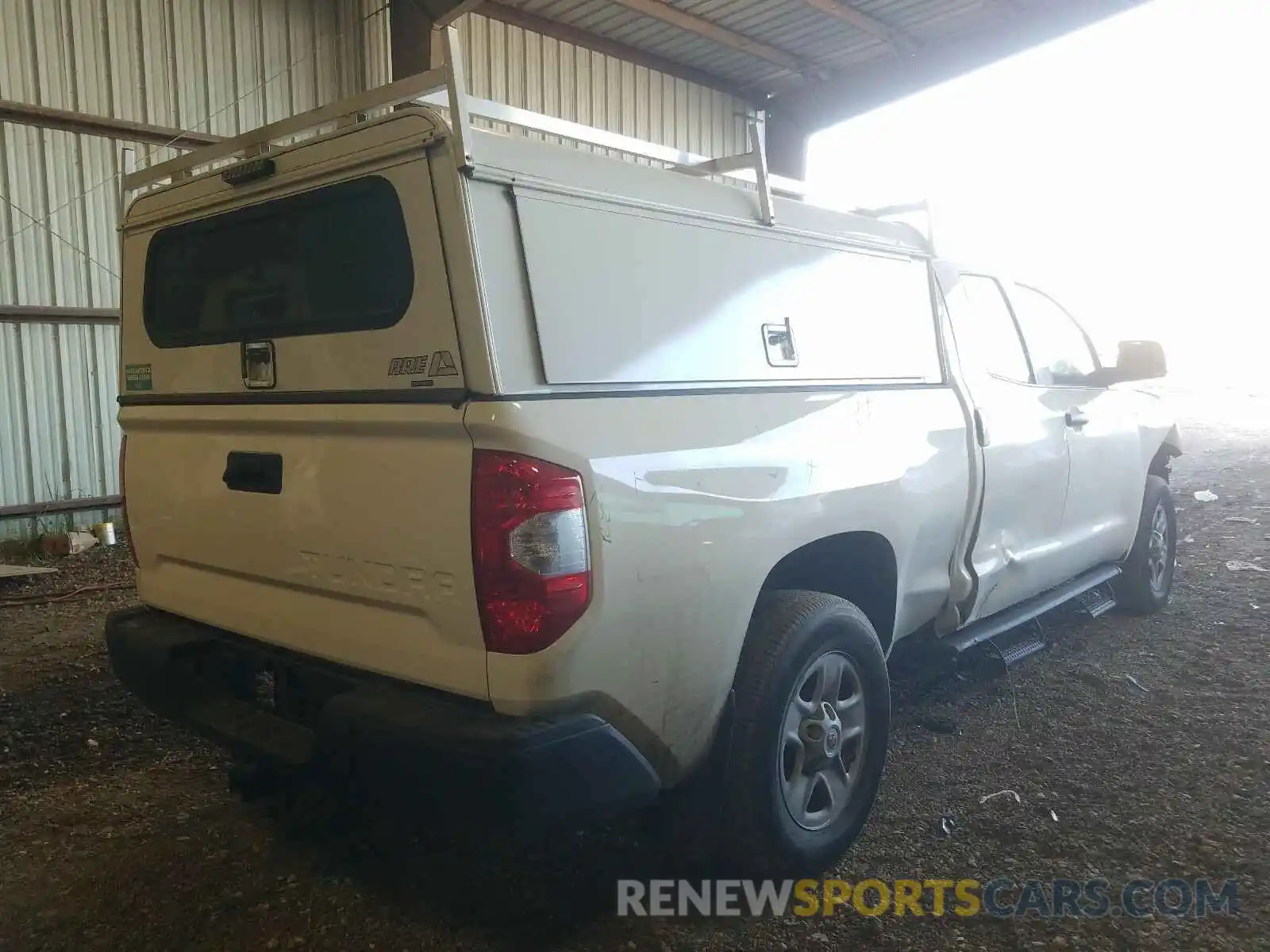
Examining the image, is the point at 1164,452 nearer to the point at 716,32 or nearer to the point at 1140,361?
the point at 1140,361

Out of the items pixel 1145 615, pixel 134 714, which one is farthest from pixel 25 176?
pixel 1145 615

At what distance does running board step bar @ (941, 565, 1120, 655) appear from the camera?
372 cm

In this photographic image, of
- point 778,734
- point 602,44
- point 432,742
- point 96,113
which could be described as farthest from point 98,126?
point 778,734

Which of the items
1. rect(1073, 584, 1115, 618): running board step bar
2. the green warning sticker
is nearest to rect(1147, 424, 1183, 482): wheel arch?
rect(1073, 584, 1115, 618): running board step bar

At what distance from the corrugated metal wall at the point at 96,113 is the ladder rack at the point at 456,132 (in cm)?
455

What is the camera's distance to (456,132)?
2.11 meters

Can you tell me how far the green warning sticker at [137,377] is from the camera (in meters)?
2.98

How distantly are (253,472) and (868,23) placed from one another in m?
9.02

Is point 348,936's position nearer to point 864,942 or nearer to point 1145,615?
point 864,942

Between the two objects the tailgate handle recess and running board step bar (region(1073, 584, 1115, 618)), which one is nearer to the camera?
the tailgate handle recess

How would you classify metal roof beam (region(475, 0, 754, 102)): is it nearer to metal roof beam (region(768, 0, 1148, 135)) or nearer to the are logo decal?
metal roof beam (region(768, 0, 1148, 135))

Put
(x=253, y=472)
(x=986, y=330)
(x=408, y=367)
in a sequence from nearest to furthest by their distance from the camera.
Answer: (x=408, y=367) < (x=253, y=472) < (x=986, y=330)

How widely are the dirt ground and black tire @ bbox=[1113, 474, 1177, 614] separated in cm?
60

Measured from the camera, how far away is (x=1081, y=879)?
2.79 m
